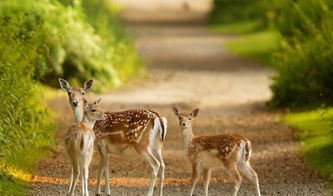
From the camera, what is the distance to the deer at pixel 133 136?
13422 millimetres

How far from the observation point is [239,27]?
50188mm

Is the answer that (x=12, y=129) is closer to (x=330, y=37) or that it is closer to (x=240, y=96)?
(x=330, y=37)

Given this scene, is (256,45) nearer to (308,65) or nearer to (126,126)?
(308,65)

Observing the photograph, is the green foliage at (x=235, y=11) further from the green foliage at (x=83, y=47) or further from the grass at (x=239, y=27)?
the green foliage at (x=83, y=47)

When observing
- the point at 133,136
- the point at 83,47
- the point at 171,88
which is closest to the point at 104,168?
the point at 133,136

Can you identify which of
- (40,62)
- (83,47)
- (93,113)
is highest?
(83,47)

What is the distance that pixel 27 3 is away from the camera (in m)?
17.9

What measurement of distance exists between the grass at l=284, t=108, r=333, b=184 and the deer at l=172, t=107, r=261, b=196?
2.27m

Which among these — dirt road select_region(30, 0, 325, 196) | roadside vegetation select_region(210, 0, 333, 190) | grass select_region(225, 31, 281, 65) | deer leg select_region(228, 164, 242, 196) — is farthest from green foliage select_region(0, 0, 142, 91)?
deer leg select_region(228, 164, 242, 196)

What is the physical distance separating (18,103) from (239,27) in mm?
35843

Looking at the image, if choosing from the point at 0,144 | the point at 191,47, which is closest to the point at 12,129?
the point at 0,144

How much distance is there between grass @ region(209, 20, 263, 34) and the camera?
47.4 meters

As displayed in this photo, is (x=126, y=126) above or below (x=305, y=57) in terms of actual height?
below

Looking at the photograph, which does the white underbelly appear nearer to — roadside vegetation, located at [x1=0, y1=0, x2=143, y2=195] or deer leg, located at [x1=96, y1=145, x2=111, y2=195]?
deer leg, located at [x1=96, y1=145, x2=111, y2=195]
